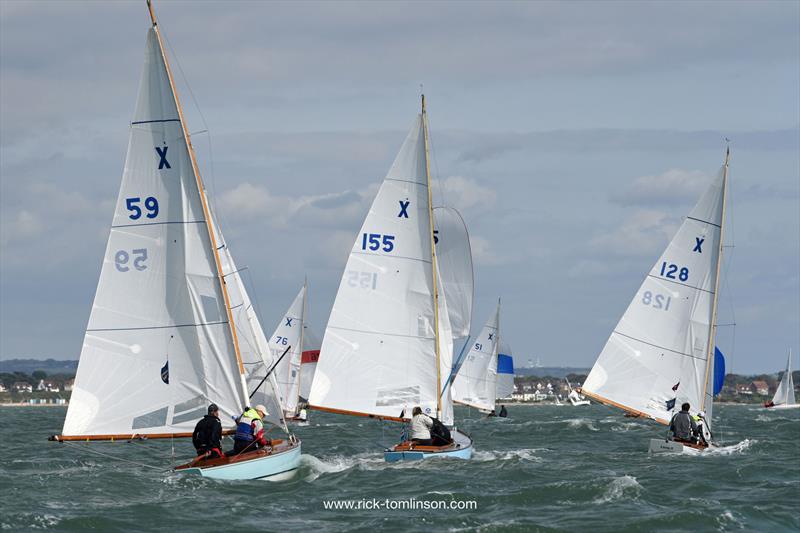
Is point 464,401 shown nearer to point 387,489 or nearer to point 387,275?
point 387,275

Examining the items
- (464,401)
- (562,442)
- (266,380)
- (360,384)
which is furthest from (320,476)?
(464,401)

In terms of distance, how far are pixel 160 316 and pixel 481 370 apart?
5154 centimetres

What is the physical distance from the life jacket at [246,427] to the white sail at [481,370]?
164ft

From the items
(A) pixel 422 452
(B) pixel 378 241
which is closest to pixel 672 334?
(B) pixel 378 241

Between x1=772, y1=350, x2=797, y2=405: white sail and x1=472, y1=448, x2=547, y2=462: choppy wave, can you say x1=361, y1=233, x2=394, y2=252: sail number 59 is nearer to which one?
x1=472, y1=448, x2=547, y2=462: choppy wave

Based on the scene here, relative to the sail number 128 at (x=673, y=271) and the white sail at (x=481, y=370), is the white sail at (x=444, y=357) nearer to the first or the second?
the sail number 128 at (x=673, y=271)

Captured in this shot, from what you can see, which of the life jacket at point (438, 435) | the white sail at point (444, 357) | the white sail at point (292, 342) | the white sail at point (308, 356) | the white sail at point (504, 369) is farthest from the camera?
the white sail at point (504, 369)

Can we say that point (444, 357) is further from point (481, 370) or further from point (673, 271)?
point (481, 370)

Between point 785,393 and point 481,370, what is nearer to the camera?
point 481,370

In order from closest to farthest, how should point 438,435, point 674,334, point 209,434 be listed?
point 209,434, point 438,435, point 674,334

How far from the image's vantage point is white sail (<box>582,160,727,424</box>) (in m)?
40.6

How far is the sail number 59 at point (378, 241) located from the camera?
34.8m

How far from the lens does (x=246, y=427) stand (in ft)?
91.4

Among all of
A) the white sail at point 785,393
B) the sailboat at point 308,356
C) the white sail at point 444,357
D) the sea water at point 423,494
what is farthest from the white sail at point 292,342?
the white sail at point 785,393
